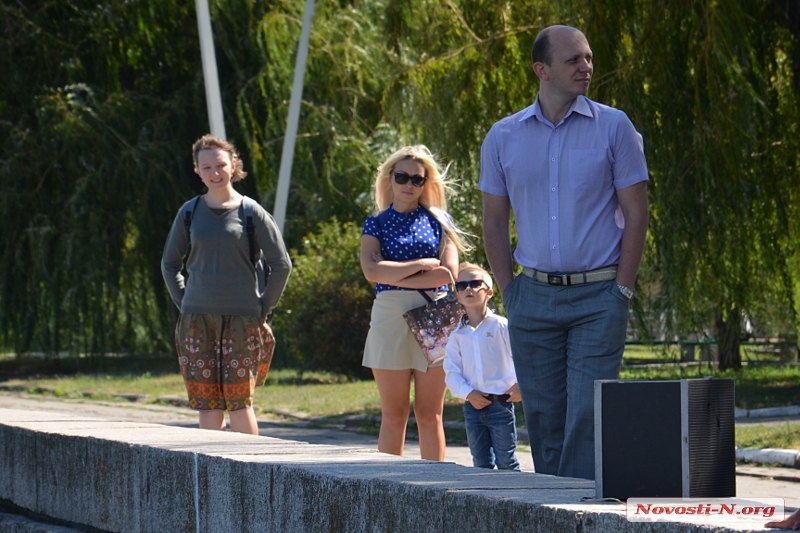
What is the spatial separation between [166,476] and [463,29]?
27.1ft

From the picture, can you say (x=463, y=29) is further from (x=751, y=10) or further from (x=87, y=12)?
(x=87, y=12)

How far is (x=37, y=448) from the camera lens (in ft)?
18.4

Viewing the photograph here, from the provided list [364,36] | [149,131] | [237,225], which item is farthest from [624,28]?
[149,131]

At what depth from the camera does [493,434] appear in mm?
6770

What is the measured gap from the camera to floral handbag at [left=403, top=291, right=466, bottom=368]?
677 cm

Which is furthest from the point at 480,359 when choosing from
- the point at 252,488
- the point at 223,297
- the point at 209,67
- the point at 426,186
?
the point at 209,67

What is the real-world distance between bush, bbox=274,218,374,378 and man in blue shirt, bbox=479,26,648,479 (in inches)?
507

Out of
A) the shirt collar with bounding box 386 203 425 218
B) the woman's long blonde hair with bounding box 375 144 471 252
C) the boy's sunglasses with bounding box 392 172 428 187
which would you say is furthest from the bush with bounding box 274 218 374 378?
the boy's sunglasses with bounding box 392 172 428 187

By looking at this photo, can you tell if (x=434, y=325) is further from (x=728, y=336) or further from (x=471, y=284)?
(x=728, y=336)

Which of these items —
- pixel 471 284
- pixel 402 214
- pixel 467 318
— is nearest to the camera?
pixel 471 284

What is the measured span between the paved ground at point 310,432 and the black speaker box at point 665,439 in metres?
2.23

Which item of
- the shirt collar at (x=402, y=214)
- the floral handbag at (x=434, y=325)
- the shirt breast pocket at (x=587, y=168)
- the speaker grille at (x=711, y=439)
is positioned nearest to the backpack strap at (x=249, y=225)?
the shirt collar at (x=402, y=214)

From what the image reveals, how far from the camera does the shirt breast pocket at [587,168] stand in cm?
493

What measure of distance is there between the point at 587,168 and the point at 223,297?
296cm
